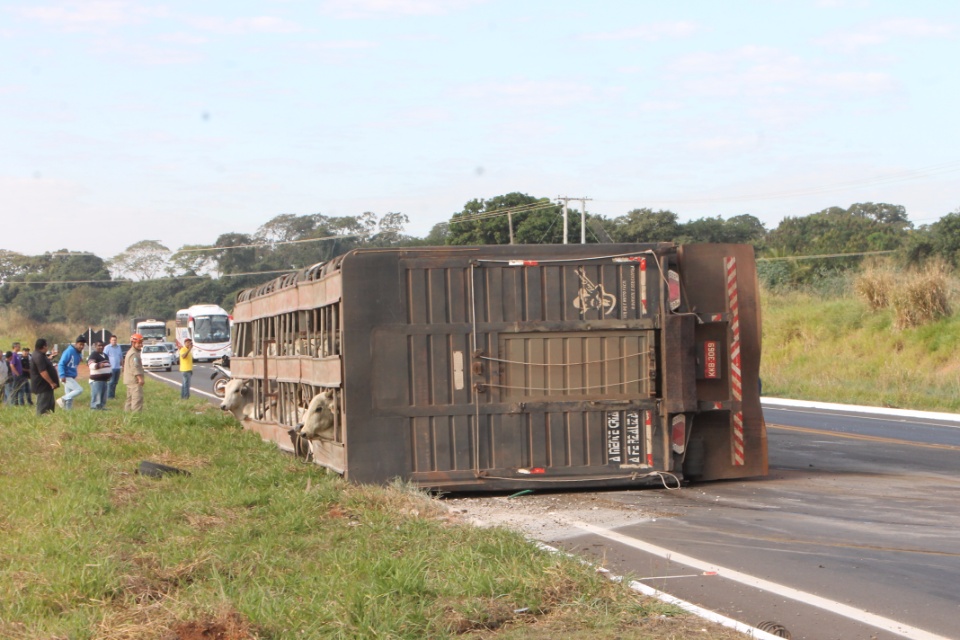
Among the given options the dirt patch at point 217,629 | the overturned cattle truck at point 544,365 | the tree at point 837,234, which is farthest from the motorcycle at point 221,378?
the tree at point 837,234

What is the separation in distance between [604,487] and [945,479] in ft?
12.9

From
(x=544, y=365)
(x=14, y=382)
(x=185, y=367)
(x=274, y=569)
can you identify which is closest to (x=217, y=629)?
(x=274, y=569)

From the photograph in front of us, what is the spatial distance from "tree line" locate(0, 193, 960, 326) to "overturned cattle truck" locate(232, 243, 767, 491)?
32524 millimetres

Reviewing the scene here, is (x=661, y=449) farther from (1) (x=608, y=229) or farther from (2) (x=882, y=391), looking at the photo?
(1) (x=608, y=229)

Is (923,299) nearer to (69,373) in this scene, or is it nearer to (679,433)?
(69,373)

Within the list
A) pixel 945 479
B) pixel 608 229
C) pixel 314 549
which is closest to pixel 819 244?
pixel 608 229

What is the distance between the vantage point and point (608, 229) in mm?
62375

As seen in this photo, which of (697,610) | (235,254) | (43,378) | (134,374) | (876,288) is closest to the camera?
(697,610)

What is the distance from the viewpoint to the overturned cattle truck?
1085 centimetres

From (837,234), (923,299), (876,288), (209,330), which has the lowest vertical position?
(209,330)

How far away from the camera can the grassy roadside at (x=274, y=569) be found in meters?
5.88

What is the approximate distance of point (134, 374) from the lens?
2064 centimetres

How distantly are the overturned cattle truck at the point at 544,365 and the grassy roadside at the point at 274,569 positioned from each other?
850mm

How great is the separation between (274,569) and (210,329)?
180 feet
